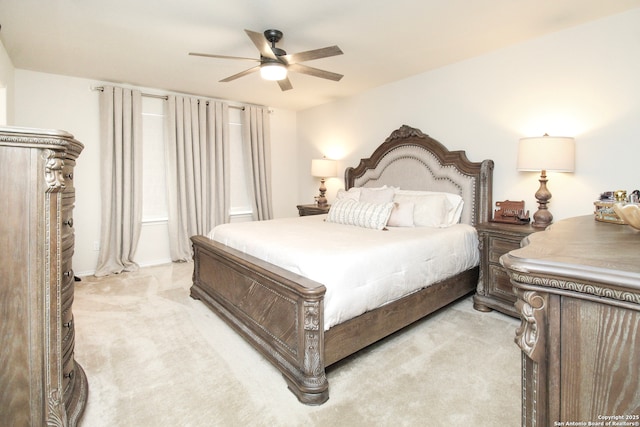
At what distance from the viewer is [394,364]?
2.14m

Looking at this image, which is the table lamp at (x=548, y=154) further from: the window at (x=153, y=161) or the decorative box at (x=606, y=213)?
the window at (x=153, y=161)

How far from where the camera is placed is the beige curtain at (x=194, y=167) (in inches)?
182

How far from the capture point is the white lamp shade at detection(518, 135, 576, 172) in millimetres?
2664

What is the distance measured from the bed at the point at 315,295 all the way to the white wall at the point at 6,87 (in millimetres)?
2193

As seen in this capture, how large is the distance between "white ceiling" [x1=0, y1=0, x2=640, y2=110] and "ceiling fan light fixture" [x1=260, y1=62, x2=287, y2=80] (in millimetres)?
300

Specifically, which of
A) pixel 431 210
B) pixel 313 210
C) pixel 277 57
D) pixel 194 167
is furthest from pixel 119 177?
pixel 431 210

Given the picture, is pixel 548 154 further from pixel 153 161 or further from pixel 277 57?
pixel 153 161

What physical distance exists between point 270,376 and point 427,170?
279 centimetres

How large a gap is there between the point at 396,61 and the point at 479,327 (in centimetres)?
267

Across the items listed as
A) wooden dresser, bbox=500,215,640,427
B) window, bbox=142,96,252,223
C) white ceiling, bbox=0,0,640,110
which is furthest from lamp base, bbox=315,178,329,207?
wooden dresser, bbox=500,215,640,427

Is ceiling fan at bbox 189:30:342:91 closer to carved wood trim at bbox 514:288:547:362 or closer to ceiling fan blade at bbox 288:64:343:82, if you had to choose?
ceiling fan blade at bbox 288:64:343:82

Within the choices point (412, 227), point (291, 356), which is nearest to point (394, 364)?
point (291, 356)

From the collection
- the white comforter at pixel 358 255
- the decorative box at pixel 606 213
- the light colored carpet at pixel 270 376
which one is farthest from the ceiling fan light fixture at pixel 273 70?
the decorative box at pixel 606 213

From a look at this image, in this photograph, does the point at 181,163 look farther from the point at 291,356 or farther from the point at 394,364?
the point at 394,364
